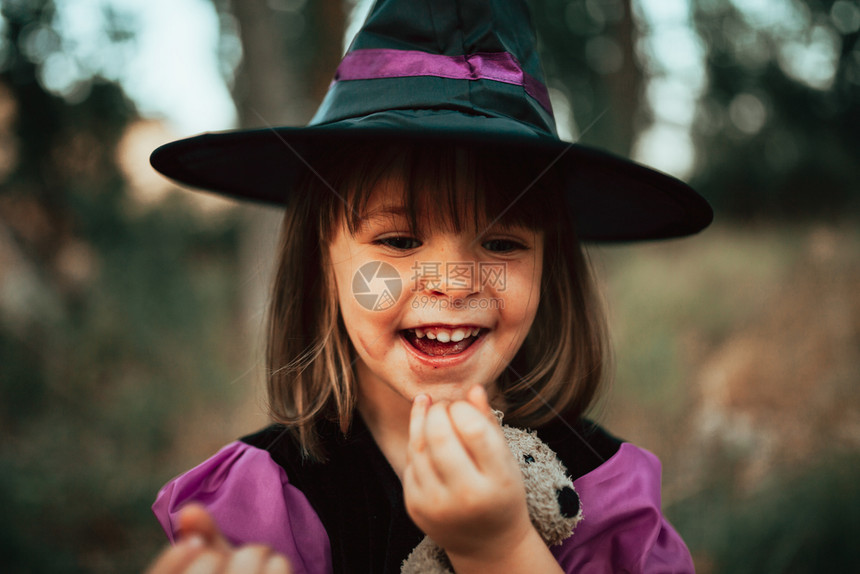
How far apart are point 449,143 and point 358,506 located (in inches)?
34.1

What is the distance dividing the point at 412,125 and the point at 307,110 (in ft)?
9.90

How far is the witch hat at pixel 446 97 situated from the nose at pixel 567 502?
640mm

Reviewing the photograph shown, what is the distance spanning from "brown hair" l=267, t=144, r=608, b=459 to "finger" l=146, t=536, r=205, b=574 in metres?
0.53

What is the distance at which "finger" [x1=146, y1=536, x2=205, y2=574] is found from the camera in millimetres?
754

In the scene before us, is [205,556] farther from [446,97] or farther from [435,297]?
[446,97]

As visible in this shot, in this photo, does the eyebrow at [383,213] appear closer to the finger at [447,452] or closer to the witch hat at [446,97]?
the witch hat at [446,97]

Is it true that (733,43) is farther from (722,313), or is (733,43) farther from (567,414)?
(567,414)

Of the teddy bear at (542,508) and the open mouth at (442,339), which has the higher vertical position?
the open mouth at (442,339)

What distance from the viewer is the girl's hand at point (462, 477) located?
0.83 m

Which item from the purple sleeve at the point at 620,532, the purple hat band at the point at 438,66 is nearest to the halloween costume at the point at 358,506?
the purple sleeve at the point at 620,532

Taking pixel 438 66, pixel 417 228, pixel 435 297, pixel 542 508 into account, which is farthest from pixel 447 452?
pixel 438 66

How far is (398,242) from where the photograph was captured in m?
1.21

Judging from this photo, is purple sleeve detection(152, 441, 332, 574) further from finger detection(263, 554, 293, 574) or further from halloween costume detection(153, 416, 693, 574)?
finger detection(263, 554, 293, 574)

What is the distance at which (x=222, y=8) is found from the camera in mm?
4680
